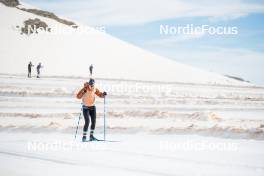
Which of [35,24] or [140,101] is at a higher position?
[35,24]

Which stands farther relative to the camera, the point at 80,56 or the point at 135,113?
the point at 80,56

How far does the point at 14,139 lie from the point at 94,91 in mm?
2502

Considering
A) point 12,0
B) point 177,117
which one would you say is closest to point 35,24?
point 12,0

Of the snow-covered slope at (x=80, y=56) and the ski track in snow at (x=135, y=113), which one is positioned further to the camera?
the snow-covered slope at (x=80, y=56)

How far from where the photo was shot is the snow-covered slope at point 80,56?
60.8 m

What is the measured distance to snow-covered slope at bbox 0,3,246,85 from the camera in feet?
199

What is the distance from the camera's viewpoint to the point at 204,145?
1182 cm

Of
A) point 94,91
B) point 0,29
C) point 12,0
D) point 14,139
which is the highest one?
point 12,0

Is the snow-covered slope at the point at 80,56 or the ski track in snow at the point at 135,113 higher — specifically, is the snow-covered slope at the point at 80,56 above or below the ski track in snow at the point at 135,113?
above

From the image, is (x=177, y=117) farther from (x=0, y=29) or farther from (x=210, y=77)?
(x=0, y=29)

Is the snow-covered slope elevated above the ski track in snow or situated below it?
above

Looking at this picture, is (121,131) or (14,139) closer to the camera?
(14,139)

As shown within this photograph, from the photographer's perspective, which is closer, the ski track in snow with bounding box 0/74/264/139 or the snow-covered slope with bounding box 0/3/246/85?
the ski track in snow with bounding box 0/74/264/139

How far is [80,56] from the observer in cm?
6894
